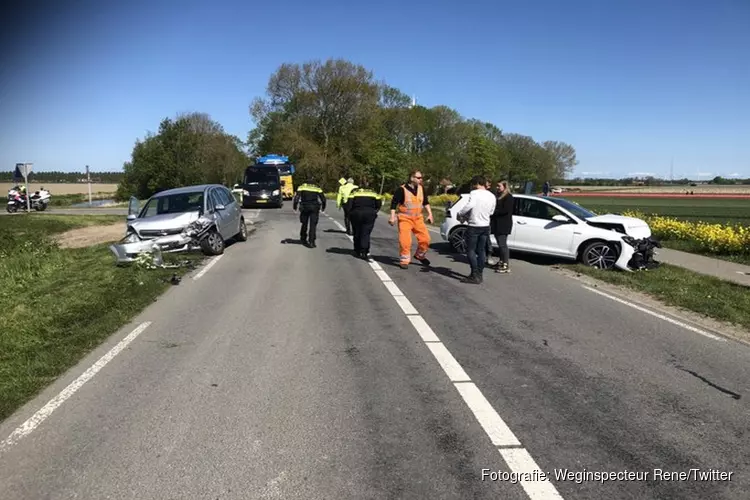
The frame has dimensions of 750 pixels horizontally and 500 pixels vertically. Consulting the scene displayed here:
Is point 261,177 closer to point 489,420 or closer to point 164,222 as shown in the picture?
point 164,222

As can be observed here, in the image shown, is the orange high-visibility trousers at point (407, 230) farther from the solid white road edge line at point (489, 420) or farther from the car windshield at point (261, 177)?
the car windshield at point (261, 177)

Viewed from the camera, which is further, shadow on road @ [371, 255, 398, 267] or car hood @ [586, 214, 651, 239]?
shadow on road @ [371, 255, 398, 267]

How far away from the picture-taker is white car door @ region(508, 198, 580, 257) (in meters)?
12.0

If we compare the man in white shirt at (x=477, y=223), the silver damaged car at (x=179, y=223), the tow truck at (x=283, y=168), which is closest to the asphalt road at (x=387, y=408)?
the man in white shirt at (x=477, y=223)

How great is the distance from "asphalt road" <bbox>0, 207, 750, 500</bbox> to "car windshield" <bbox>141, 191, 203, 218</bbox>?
19.3 feet

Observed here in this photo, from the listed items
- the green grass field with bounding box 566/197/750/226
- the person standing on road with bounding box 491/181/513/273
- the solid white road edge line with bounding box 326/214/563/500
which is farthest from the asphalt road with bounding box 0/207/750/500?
the green grass field with bounding box 566/197/750/226

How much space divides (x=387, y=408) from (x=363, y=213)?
7953 millimetres

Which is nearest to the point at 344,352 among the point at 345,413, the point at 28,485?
the point at 345,413

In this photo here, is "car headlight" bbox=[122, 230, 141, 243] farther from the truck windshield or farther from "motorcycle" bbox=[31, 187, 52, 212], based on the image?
"motorcycle" bbox=[31, 187, 52, 212]

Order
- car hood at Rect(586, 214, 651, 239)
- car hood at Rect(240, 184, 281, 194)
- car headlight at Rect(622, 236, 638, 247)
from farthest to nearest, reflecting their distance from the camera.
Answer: car hood at Rect(240, 184, 281, 194) < car hood at Rect(586, 214, 651, 239) < car headlight at Rect(622, 236, 638, 247)

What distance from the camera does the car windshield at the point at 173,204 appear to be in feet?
42.7

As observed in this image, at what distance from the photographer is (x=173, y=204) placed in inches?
520

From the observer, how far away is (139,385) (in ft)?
15.7

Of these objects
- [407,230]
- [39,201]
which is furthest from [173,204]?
[39,201]
